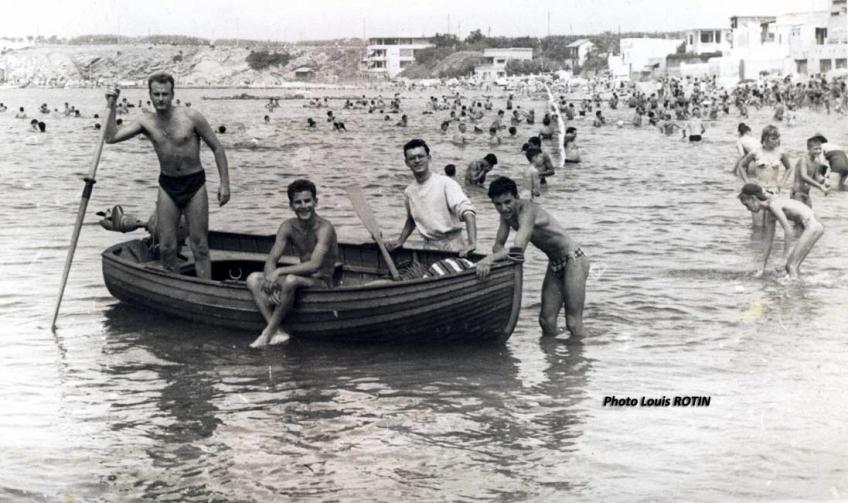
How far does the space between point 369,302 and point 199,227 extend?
223 cm

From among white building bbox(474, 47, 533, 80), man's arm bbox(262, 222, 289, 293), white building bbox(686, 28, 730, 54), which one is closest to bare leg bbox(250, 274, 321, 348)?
man's arm bbox(262, 222, 289, 293)

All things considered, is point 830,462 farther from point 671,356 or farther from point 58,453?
point 58,453

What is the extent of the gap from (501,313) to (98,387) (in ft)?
12.0

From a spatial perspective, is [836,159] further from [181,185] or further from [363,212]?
[181,185]

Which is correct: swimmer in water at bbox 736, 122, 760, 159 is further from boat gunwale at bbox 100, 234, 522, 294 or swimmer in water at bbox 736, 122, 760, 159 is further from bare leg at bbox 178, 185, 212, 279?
bare leg at bbox 178, 185, 212, 279

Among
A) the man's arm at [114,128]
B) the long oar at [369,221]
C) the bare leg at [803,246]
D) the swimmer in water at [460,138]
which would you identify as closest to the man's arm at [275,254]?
the long oar at [369,221]

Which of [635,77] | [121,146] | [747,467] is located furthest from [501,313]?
[635,77]

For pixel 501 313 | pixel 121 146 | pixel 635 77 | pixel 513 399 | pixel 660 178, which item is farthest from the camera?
pixel 635 77

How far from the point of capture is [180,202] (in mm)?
10477

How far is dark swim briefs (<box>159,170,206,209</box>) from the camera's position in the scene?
10383 mm

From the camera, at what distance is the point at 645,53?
364 ft

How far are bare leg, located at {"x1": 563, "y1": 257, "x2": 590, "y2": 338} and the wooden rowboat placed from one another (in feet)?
1.91

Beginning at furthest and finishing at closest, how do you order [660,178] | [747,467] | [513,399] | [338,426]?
1. [660,178]
2. [513,399]
3. [338,426]
4. [747,467]

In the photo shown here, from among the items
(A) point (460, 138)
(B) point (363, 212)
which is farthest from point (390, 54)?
(B) point (363, 212)
